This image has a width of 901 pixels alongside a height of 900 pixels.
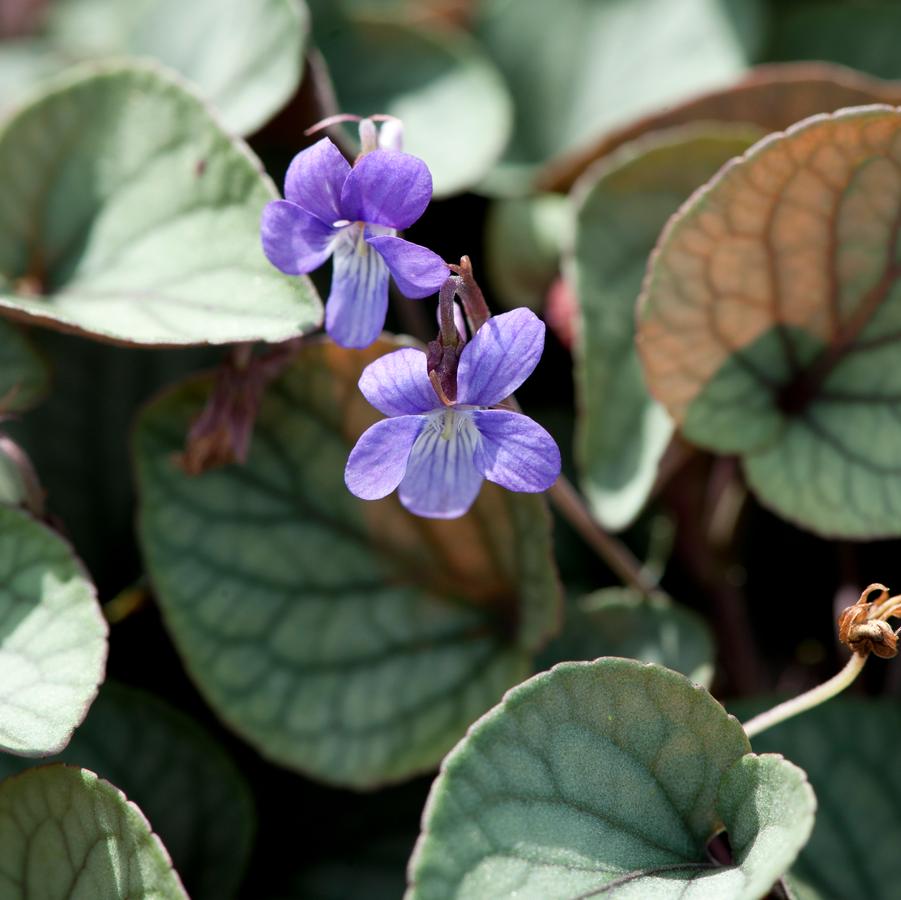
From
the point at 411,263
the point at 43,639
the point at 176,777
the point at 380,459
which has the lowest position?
the point at 176,777

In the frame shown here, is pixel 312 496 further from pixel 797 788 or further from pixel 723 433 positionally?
pixel 797 788

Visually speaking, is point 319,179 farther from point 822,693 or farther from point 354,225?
point 822,693

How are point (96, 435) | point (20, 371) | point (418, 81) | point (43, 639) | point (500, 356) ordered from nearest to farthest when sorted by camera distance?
point (500, 356) < point (43, 639) < point (20, 371) < point (96, 435) < point (418, 81)

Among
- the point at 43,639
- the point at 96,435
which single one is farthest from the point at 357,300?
the point at 96,435

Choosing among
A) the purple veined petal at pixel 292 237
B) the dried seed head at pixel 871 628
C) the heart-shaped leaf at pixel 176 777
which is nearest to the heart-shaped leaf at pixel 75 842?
the heart-shaped leaf at pixel 176 777

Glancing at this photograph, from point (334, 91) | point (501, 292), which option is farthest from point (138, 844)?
point (334, 91)

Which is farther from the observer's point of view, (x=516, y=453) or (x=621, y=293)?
(x=621, y=293)

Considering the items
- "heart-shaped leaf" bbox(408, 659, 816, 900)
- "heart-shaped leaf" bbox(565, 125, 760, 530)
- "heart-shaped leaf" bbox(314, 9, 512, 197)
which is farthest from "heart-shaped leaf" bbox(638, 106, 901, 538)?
"heart-shaped leaf" bbox(314, 9, 512, 197)

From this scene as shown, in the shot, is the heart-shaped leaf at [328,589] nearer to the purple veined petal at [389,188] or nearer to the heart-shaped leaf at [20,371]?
the heart-shaped leaf at [20,371]
